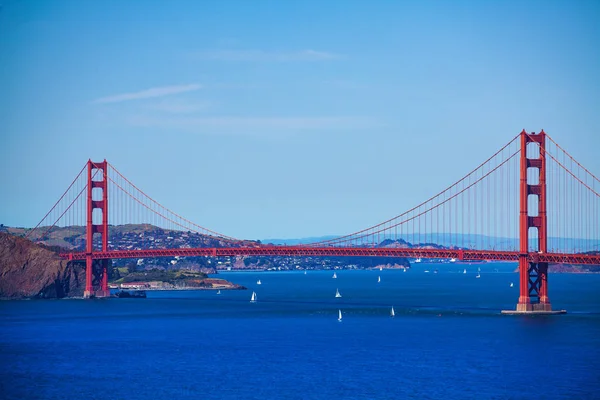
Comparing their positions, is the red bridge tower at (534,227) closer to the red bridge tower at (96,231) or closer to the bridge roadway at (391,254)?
the bridge roadway at (391,254)

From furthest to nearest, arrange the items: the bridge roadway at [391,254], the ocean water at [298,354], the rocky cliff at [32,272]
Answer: the rocky cliff at [32,272]
the bridge roadway at [391,254]
the ocean water at [298,354]

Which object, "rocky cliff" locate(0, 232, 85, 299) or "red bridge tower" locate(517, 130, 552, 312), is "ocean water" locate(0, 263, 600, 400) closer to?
"red bridge tower" locate(517, 130, 552, 312)

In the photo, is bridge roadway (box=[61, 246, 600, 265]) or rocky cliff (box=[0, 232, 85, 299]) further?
rocky cliff (box=[0, 232, 85, 299])

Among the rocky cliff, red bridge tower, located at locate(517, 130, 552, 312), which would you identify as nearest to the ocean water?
red bridge tower, located at locate(517, 130, 552, 312)

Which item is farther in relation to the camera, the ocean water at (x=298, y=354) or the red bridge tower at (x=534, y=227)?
the red bridge tower at (x=534, y=227)

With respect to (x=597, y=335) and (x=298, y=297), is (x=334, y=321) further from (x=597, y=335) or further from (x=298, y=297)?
(x=298, y=297)

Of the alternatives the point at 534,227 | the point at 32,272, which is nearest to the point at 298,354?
the point at 534,227

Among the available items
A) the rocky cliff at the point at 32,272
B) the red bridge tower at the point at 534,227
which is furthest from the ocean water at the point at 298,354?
the rocky cliff at the point at 32,272
